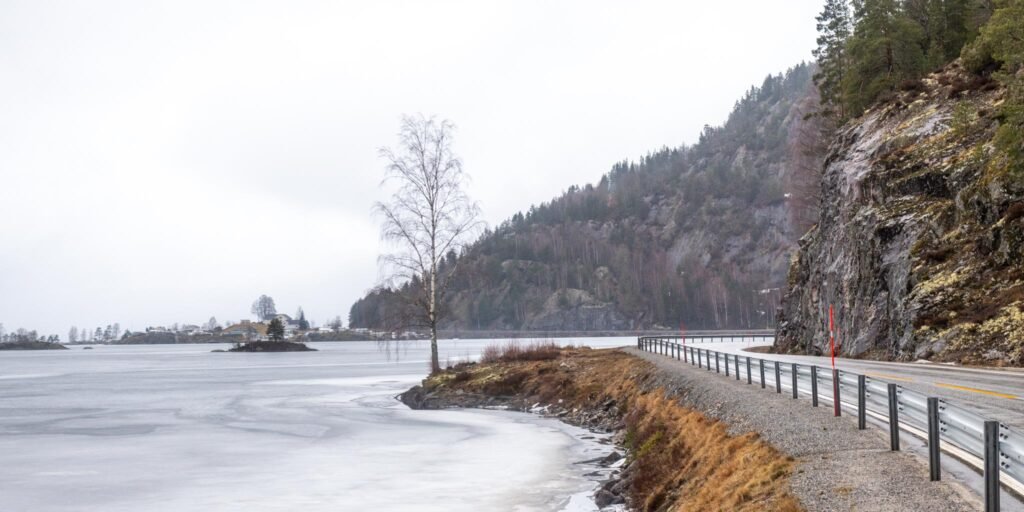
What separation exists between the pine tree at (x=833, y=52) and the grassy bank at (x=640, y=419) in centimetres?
3106

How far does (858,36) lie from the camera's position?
58125 mm

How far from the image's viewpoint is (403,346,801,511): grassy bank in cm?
1205

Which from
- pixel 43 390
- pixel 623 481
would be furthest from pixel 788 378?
pixel 43 390

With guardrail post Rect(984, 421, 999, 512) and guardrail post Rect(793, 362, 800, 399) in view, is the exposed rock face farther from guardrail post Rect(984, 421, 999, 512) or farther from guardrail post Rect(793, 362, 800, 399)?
guardrail post Rect(984, 421, 999, 512)

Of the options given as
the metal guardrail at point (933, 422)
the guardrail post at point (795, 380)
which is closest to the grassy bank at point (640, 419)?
the metal guardrail at point (933, 422)

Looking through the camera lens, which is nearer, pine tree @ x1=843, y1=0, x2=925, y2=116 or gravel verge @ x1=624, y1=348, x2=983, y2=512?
Answer: gravel verge @ x1=624, y1=348, x2=983, y2=512

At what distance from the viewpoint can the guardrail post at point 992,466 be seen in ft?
24.2

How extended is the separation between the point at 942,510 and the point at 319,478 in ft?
51.0

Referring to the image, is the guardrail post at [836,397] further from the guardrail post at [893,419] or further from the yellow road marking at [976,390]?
the guardrail post at [893,419]

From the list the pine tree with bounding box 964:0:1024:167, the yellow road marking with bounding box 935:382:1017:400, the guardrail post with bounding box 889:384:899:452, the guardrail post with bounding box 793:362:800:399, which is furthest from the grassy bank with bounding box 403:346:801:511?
the pine tree with bounding box 964:0:1024:167

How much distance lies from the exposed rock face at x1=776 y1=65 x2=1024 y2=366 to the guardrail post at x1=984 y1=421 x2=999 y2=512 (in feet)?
70.7

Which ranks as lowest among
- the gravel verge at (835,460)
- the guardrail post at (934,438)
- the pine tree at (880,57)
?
the gravel verge at (835,460)

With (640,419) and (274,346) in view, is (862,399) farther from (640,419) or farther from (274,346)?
(274,346)

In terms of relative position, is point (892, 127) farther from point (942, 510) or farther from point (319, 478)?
point (942, 510)
